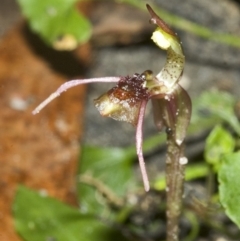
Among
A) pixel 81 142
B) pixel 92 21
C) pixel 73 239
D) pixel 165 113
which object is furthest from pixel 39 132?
pixel 165 113

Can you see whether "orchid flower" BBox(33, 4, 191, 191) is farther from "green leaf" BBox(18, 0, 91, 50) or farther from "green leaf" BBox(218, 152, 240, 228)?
"green leaf" BBox(18, 0, 91, 50)

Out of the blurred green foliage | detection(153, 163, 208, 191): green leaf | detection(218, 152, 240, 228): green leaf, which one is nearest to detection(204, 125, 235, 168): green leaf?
the blurred green foliage

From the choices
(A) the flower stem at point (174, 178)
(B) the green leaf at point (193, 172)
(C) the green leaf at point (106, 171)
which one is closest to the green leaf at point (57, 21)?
(C) the green leaf at point (106, 171)

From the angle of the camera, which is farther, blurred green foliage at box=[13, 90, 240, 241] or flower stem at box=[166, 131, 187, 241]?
blurred green foliage at box=[13, 90, 240, 241]

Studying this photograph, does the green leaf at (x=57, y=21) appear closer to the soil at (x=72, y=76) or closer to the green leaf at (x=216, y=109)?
the soil at (x=72, y=76)

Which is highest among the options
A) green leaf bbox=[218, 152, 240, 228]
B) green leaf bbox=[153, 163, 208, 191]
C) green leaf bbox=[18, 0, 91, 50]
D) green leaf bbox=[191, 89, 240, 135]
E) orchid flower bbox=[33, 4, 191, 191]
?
orchid flower bbox=[33, 4, 191, 191]

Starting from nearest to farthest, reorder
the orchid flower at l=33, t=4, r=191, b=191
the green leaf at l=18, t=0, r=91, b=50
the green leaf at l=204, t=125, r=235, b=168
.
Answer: the orchid flower at l=33, t=4, r=191, b=191 < the green leaf at l=204, t=125, r=235, b=168 < the green leaf at l=18, t=0, r=91, b=50

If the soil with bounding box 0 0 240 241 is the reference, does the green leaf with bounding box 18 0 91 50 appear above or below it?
above
